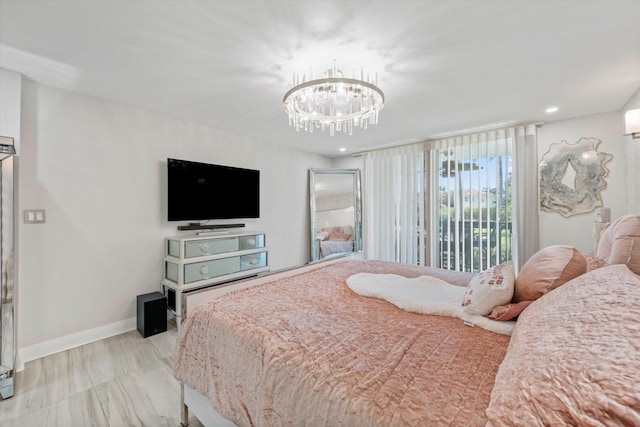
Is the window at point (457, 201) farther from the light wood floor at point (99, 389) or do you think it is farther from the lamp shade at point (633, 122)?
the light wood floor at point (99, 389)

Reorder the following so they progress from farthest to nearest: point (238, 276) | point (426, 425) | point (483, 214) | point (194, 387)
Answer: point (483, 214) → point (238, 276) → point (194, 387) → point (426, 425)

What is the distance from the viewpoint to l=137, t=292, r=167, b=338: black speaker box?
8.80 feet

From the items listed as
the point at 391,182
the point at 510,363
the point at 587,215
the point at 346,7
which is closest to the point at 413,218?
the point at 391,182

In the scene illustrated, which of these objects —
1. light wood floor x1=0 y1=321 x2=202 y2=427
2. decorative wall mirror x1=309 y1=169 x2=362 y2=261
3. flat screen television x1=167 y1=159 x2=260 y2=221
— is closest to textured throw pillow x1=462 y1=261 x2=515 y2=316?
light wood floor x1=0 y1=321 x2=202 y2=427

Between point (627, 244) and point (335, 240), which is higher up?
point (627, 244)

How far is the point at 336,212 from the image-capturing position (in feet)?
16.5

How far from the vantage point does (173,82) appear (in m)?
2.31

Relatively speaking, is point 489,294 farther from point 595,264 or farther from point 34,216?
point 34,216

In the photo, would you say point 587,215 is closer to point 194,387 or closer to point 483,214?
point 483,214

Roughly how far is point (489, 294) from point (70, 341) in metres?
3.52

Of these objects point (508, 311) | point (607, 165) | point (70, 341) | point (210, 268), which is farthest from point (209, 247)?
point (607, 165)

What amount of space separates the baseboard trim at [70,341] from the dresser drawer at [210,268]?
76 centimetres

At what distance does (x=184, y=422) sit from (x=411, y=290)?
5.33ft

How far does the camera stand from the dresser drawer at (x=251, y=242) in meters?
3.57
